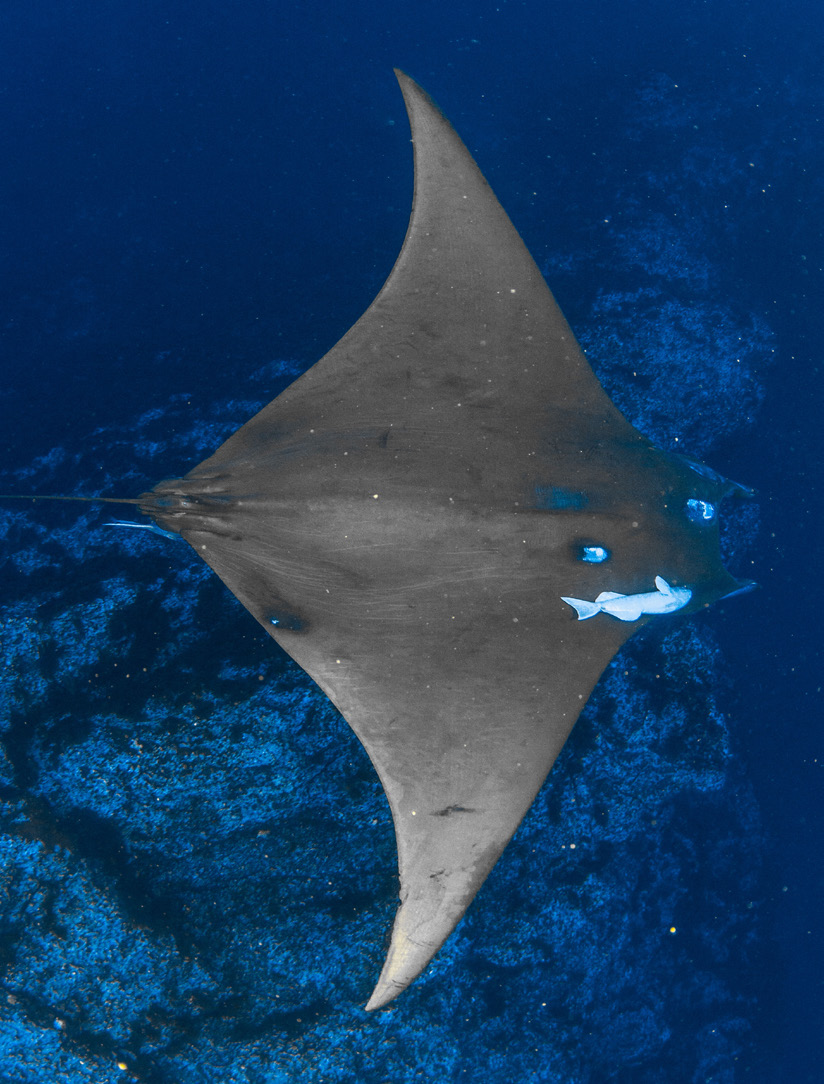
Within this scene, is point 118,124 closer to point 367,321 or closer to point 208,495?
→ point 367,321

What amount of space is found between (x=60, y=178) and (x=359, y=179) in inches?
98.6

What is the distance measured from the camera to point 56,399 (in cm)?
494

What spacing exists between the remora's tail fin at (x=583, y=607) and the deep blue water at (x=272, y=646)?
173cm

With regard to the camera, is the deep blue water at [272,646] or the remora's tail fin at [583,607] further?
the deep blue water at [272,646]

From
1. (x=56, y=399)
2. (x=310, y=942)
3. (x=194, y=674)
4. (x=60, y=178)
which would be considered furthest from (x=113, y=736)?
(x=60, y=178)

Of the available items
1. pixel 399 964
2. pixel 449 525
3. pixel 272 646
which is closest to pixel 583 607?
pixel 449 525

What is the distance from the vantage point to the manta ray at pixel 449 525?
329 centimetres

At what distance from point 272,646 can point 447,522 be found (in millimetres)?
1911

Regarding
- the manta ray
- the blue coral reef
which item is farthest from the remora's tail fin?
the blue coral reef

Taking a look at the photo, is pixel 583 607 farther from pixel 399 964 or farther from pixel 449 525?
pixel 399 964

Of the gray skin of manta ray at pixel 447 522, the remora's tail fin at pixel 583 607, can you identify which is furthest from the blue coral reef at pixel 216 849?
the remora's tail fin at pixel 583 607

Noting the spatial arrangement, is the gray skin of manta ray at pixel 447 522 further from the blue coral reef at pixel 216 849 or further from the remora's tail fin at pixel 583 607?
the blue coral reef at pixel 216 849

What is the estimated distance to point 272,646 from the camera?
4.54 meters

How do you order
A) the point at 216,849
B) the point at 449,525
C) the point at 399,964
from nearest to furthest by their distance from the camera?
the point at 399,964
the point at 449,525
the point at 216,849
